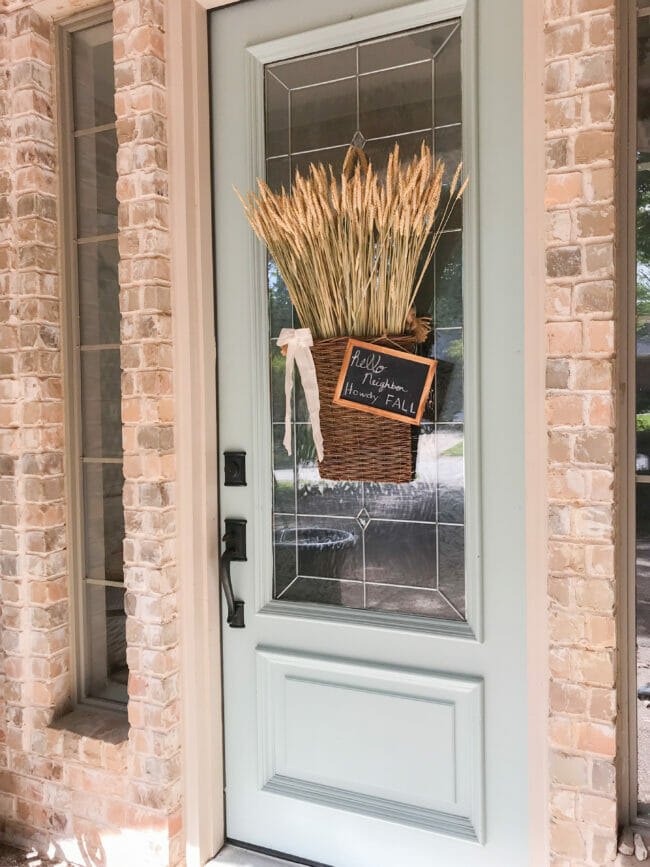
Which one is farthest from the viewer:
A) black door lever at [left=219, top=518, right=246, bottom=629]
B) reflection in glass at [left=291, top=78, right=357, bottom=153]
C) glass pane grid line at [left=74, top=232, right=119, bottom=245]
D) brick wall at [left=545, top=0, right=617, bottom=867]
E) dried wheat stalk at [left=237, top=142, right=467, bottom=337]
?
glass pane grid line at [left=74, top=232, right=119, bottom=245]

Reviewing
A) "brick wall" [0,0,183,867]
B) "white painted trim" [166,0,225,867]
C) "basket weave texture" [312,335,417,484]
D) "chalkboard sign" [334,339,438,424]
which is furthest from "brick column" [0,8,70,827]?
"chalkboard sign" [334,339,438,424]

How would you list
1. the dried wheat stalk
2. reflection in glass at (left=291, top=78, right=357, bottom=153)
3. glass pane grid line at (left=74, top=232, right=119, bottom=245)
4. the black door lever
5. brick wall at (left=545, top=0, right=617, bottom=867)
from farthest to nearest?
glass pane grid line at (left=74, top=232, right=119, bottom=245)
the black door lever
reflection in glass at (left=291, top=78, right=357, bottom=153)
the dried wheat stalk
brick wall at (left=545, top=0, right=617, bottom=867)

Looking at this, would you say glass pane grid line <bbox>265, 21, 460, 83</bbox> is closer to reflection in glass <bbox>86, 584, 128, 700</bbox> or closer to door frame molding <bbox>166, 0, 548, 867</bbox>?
door frame molding <bbox>166, 0, 548, 867</bbox>

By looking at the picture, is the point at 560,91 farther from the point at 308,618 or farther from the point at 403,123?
the point at 308,618

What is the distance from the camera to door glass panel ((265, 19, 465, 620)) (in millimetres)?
1581

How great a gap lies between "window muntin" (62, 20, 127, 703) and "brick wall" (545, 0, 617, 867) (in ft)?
4.08

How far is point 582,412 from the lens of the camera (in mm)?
1370

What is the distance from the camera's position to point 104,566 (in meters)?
1.96

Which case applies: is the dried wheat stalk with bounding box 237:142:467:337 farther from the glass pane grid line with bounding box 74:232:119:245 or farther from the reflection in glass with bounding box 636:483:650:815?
the reflection in glass with bounding box 636:483:650:815

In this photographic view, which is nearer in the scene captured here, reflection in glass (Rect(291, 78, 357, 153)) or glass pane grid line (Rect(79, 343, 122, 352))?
reflection in glass (Rect(291, 78, 357, 153))

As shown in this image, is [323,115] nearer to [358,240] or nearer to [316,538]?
[358,240]

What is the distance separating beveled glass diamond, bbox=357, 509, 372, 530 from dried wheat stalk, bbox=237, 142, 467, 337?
1.54 feet

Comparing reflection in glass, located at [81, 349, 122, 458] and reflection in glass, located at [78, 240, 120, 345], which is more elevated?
reflection in glass, located at [78, 240, 120, 345]

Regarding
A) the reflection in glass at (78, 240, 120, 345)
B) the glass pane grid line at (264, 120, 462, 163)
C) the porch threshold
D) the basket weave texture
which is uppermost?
the glass pane grid line at (264, 120, 462, 163)
